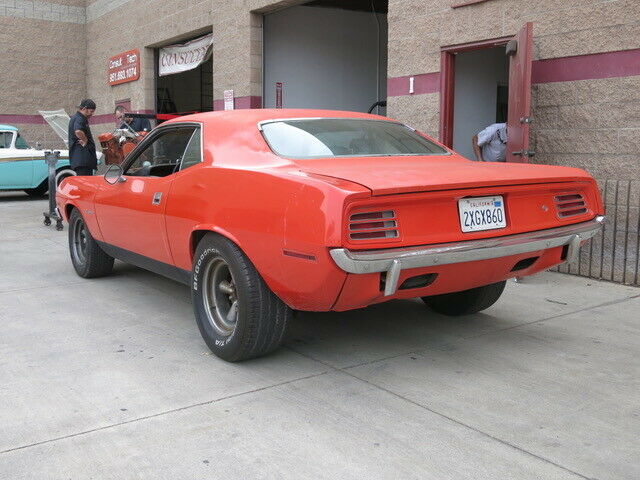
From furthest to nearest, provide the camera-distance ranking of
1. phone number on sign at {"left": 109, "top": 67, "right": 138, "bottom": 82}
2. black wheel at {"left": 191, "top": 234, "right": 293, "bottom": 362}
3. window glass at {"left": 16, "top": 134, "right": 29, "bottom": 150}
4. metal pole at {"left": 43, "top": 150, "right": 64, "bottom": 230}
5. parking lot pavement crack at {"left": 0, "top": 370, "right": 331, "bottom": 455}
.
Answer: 1. phone number on sign at {"left": 109, "top": 67, "right": 138, "bottom": 82}
2. window glass at {"left": 16, "top": 134, "right": 29, "bottom": 150}
3. metal pole at {"left": 43, "top": 150, "right": 64, "bottom": 230}
4. black wheel at {"left": 191, "top": 234, "right": 293, "bottom": 362}
5. parking lot pavement crack at {"left": 0, "top": 370, "right": 331, "bottom": 455}

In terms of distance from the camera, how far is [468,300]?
474 cm

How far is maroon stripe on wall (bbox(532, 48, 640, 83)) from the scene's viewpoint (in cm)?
606

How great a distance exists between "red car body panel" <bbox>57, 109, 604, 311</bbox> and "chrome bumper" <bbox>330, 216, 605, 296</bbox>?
1.5 inches

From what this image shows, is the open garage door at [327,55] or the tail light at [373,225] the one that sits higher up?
the open garage door at [327,55]

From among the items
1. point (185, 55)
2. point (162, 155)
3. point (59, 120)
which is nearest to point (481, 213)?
point (162, 155)

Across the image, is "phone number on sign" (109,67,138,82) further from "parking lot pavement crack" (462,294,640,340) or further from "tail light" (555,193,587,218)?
"tail light" (555,193,587,218)

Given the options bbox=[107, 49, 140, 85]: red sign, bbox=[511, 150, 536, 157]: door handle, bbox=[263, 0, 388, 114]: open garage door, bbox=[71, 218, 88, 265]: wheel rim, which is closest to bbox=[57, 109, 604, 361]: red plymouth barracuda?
bbox=[71, 218, 88, 265]: wheel rim

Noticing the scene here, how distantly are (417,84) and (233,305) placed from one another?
516cm

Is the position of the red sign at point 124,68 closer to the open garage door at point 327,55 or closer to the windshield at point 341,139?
the open garage door at point 327,55

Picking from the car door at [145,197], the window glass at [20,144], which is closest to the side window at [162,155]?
the car door at [145,197]

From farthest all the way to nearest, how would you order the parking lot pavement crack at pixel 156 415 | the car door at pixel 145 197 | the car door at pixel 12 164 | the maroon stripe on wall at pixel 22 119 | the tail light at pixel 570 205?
1. the maroon stripe on wall at pixel 22 119
2. the car door at pixel 12 164
3. the car door at pixel 145 197
4. the tail light at pixel 570 205
5. the parking lot pavement crack at pixel 156 415

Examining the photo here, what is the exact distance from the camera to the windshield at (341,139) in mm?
4055

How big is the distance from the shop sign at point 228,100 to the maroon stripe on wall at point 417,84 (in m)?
4.04

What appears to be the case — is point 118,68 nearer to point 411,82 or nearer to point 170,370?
point 411,82
